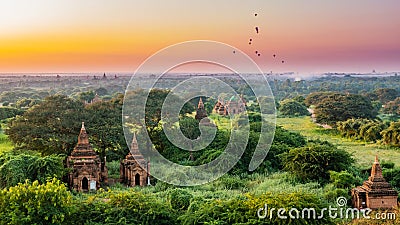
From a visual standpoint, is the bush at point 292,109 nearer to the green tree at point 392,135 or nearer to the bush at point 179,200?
the green tree at point 392,135

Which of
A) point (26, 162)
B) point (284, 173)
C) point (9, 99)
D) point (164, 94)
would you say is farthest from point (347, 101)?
point (9, 99)

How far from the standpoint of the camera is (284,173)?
24641mm

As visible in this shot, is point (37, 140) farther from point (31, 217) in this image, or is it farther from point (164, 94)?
point (31, 217)

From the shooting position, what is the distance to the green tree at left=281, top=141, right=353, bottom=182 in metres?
23.2

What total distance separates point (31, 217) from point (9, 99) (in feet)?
261

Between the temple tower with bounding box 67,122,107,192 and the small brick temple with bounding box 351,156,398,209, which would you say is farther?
the temple tower with bounding box 67,122,107,192

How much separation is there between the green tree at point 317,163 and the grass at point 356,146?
142 inches

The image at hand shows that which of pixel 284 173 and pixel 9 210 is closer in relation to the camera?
pixel 9 210

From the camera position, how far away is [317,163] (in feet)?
76.9

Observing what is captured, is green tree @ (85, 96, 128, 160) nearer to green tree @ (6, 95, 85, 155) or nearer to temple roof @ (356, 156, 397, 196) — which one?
green tree @ (6, 95, 85, 155)

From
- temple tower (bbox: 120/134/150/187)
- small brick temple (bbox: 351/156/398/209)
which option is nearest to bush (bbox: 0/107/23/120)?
temple tower (bbox: 120/134/150/187)

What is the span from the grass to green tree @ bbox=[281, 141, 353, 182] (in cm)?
360

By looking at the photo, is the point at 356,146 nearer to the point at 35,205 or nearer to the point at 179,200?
the point at 179,200

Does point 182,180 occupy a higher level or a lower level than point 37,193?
lower
